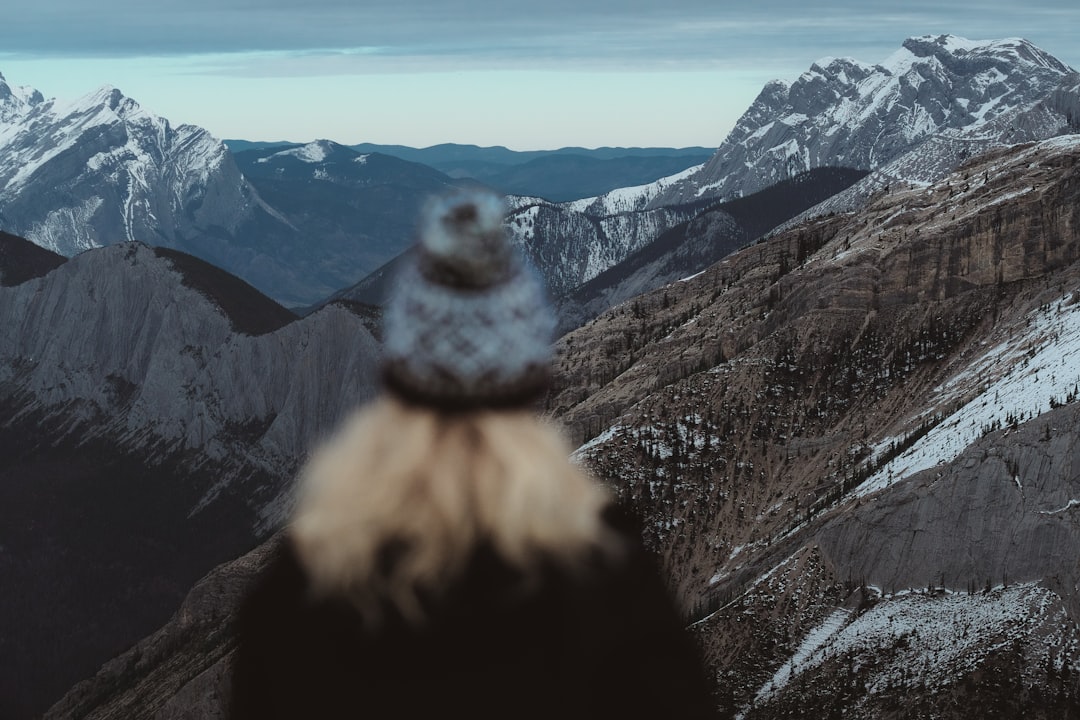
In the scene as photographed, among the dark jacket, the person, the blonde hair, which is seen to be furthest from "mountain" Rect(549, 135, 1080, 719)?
the blonde hair

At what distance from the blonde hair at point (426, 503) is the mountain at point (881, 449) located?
5968 centimetres

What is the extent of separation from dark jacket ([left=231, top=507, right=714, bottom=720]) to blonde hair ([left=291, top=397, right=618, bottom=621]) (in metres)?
0.15

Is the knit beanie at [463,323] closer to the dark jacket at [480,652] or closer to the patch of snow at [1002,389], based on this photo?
the dark jacket at [480,652]

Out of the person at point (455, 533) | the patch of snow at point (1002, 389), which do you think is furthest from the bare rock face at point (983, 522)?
the person at point (455, 533)

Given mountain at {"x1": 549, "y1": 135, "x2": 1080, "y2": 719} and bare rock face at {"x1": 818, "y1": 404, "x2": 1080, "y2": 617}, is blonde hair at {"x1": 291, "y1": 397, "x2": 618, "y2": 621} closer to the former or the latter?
mountain at {"x1": 549, "y1": 135, "x2": 1080, "y2": 719}

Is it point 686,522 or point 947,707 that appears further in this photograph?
point 686,522

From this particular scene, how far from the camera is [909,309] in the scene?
113m

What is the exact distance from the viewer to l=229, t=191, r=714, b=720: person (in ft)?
29.3

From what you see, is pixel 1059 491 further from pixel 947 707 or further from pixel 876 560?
pixel 947 707

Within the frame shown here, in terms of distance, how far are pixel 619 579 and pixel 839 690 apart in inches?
2511

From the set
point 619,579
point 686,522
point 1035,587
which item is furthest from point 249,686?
point 686,522

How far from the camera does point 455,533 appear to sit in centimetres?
905

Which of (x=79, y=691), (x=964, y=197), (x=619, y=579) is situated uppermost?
(x=619, y=579)

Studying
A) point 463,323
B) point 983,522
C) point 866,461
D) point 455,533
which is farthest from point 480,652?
point 866,461
